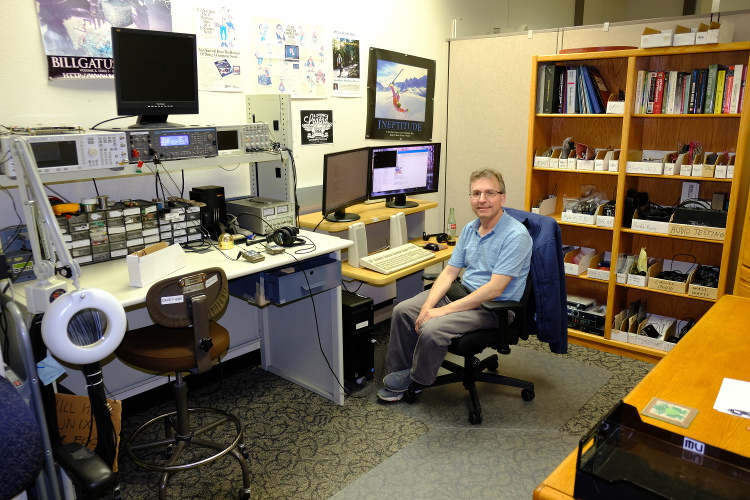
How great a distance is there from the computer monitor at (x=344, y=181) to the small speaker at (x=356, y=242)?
0.13 m

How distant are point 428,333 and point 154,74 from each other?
5.31ft

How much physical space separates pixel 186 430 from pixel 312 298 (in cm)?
86

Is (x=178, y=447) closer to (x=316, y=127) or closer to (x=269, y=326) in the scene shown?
(x=269, y=326)

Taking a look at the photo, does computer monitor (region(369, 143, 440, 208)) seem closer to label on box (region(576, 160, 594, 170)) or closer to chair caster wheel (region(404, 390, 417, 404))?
label on box (region(576, 160, 594, 170))

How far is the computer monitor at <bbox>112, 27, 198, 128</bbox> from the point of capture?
7.61 ft

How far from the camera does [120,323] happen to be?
5.75 feet

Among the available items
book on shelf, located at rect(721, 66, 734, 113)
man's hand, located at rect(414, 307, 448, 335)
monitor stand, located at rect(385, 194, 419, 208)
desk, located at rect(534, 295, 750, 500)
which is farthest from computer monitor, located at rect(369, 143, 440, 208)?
desk, located at rect(534, 295, 750, 500)

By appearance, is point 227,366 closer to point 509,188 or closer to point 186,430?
point 186,430

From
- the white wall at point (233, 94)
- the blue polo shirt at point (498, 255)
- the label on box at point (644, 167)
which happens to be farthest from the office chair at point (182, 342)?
the label on box at point (644, 167)

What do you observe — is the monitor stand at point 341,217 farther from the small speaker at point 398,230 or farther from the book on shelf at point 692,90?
the book on shelf at point 692,90

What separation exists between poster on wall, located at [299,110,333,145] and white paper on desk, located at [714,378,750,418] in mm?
2522

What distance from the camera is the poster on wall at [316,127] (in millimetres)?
3430

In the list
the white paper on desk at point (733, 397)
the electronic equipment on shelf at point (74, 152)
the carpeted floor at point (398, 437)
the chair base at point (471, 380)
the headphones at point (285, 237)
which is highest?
the electronic equipment on shelf at point (74, 152)

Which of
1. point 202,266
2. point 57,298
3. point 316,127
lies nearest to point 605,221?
point 316,127
